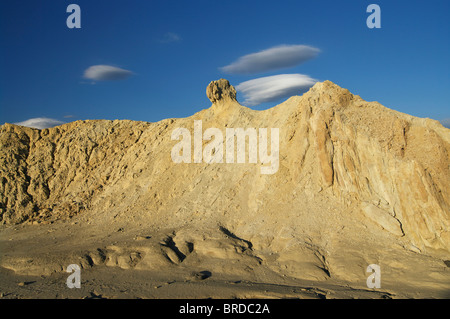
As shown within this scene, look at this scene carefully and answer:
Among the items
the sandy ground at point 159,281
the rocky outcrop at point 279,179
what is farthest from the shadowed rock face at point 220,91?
the sandy ground at point 159,281

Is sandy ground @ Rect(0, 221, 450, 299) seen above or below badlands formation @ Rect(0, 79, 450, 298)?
below

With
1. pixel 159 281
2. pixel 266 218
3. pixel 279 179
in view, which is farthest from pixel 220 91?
pixel 159 281

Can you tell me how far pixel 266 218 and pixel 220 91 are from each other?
34.7 ft

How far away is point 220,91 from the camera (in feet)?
75.1

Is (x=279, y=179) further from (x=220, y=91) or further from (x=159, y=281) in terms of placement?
(x=220, y=91)

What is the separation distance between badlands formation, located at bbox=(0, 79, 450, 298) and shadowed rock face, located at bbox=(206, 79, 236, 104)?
97mm

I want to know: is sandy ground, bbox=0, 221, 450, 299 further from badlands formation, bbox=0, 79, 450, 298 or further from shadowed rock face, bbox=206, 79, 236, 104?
shadowed rock face, bbox=206, 79, 236, 104

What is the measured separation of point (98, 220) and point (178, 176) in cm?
548

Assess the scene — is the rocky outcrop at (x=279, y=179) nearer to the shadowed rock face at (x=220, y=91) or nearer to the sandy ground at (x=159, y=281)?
the shadowed rock face at (x=220, y=91)

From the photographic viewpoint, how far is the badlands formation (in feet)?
38.8

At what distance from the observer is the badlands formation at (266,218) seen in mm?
11836

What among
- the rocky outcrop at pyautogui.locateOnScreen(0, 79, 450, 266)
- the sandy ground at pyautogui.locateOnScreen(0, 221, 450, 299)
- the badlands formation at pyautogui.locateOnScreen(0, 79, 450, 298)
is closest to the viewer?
the sandy ground at pyautogui.locateOnScreen(0, 221, 450, 299)

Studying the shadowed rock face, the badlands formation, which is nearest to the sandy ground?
the badlands formation
